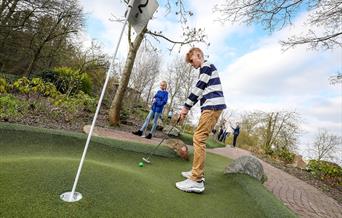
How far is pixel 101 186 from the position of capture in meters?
2.93

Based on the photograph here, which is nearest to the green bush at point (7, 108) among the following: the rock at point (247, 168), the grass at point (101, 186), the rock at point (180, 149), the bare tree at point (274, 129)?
the grass at point (101, 186)

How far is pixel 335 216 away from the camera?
526cm

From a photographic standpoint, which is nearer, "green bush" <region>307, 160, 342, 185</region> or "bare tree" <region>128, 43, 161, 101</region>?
"green bush" <region>307, 160, 342, 185</region>

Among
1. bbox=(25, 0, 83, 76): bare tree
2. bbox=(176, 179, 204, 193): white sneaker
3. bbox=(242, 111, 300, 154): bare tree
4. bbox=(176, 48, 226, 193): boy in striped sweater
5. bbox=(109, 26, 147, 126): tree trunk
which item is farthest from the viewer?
bbox=(242, 111, 300, 154): bare tree

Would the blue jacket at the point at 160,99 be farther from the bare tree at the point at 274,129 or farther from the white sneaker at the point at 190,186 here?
the bare tree at the point at 274,129

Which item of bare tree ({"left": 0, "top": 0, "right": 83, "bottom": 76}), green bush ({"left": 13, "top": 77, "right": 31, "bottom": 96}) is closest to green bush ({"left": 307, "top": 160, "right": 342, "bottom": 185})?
green bush ({"left": 13, "top": 77, "right": 31, "bottom": 96})

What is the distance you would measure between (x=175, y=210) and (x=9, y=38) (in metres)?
21.2

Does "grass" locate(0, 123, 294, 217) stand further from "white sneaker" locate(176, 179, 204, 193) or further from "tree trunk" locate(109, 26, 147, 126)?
"tree trunk" locate(109, 26, 147, 126)

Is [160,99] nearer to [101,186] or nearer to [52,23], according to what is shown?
[101,186]

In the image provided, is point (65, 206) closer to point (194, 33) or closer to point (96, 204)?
point (96, 204)

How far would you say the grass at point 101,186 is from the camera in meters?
2.33

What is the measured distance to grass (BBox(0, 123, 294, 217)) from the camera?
7.65ft

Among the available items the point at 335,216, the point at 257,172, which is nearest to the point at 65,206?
the point at 257,172

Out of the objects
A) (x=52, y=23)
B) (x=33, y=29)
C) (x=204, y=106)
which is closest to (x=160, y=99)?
(x=204, y=106)
